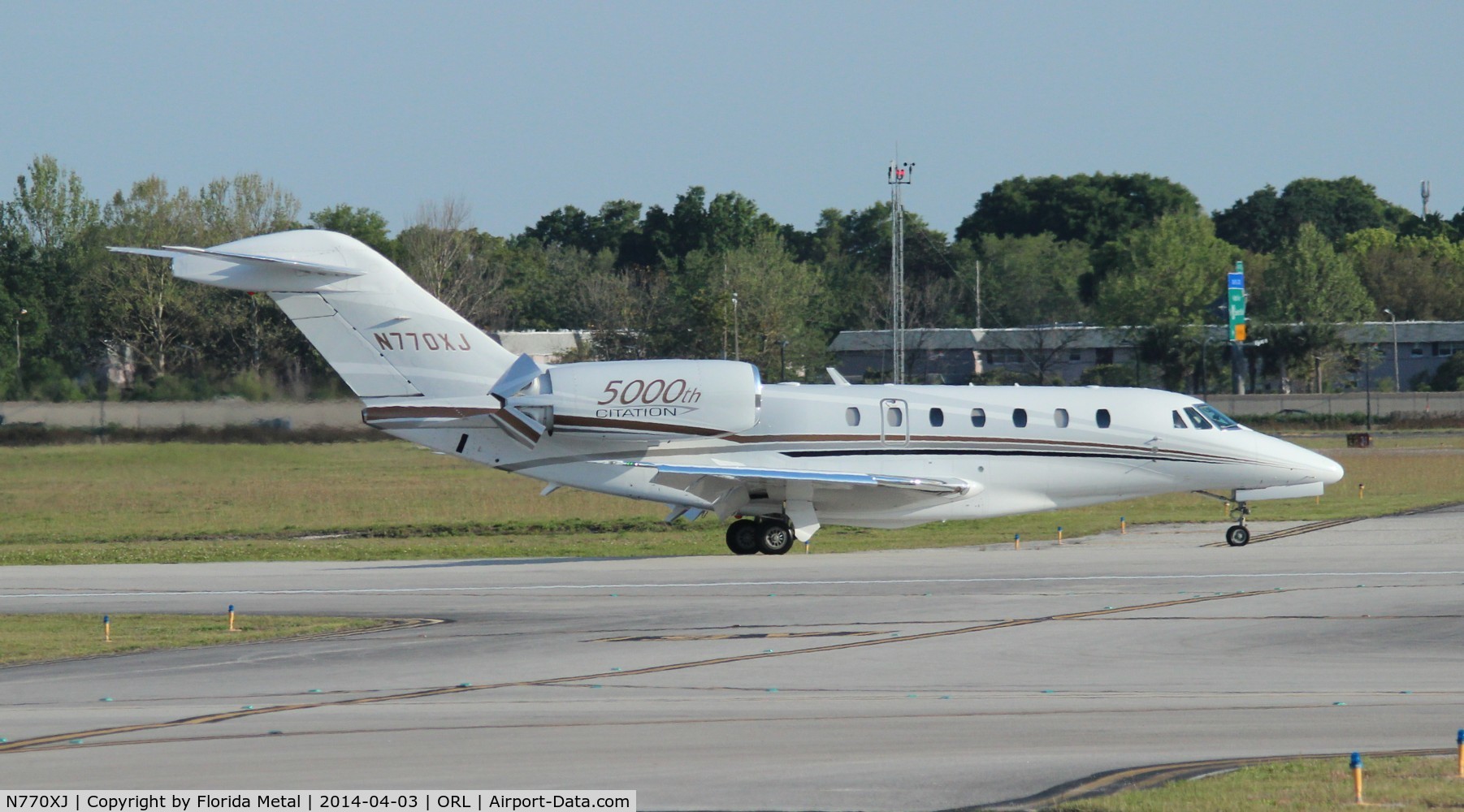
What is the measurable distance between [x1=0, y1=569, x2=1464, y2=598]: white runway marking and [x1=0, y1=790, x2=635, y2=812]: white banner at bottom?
40.1ft

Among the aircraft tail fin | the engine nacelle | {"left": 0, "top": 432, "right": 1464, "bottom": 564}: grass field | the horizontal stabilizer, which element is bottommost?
{"left": 0, "top": 432, "right": 1464, "bottom": 564}: grass field

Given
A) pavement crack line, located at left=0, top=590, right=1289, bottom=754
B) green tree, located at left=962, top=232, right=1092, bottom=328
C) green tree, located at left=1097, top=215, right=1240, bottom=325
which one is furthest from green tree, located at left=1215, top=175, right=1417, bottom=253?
pavement crack line, located at left=0, top=590, right=1289, bottom=754

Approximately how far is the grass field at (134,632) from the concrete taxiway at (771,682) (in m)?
0.69

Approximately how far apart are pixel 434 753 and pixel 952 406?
17720 millimetres

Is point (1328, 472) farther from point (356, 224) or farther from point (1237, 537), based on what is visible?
point (356, 224)

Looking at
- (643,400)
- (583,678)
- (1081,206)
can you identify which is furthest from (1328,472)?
(1081,206)

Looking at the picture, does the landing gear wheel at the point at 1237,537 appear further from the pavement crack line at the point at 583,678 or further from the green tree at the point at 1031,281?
the green tree at the point at 1031,281

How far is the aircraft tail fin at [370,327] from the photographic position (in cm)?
2602

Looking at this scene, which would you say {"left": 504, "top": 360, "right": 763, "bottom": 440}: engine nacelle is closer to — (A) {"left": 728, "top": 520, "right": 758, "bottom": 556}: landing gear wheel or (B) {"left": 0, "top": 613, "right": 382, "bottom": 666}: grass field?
(A) {"left": 728, "top": 520, "right": 758, "bottom": 556}: landing gear wheel

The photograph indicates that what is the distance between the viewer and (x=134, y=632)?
60.8ft

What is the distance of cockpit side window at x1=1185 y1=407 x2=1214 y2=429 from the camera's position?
91.5 ft

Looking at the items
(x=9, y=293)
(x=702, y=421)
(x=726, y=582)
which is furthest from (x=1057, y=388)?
(x=9, y=293)

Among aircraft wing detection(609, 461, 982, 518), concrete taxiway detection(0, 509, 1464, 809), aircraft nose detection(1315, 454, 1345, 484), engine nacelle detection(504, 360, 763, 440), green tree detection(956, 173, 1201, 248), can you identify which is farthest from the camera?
green tree detection(956, 173, 1201, 248)

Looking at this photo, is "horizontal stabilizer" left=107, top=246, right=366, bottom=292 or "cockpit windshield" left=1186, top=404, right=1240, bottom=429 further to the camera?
"cockpit windshield" left=1186, top=404, right=1240, bottom=429
